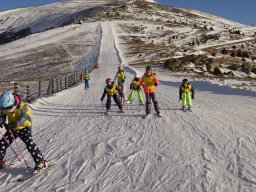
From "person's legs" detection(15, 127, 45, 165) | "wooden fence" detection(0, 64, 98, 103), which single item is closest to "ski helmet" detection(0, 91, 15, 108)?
"person's legs" detection(15, 127, 45, 165)

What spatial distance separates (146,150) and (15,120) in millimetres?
3118

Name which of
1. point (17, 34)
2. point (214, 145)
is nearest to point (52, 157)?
point (214, 145)

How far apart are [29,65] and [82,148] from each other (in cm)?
5223

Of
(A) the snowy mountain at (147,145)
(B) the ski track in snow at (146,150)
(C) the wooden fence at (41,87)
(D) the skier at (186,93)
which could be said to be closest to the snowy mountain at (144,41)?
(D) the skier at (186,93)

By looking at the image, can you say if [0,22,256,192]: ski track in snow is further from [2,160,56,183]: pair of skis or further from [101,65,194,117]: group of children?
[101,65,194,117]: group of children

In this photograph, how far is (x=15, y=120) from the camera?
7.04 metres

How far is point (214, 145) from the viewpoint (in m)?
8.68

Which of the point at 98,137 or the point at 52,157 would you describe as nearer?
the point at 52,157

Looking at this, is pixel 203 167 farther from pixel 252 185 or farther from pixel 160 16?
pixel 160 16

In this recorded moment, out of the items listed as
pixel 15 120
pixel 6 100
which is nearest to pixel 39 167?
pixel 15 120

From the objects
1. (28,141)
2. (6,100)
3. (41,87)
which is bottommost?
(41,87)

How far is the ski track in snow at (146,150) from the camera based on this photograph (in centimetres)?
650

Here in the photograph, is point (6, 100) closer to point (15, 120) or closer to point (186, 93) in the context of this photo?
point (15, 120)

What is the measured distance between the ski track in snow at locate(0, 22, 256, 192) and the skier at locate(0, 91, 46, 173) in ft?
1.58
